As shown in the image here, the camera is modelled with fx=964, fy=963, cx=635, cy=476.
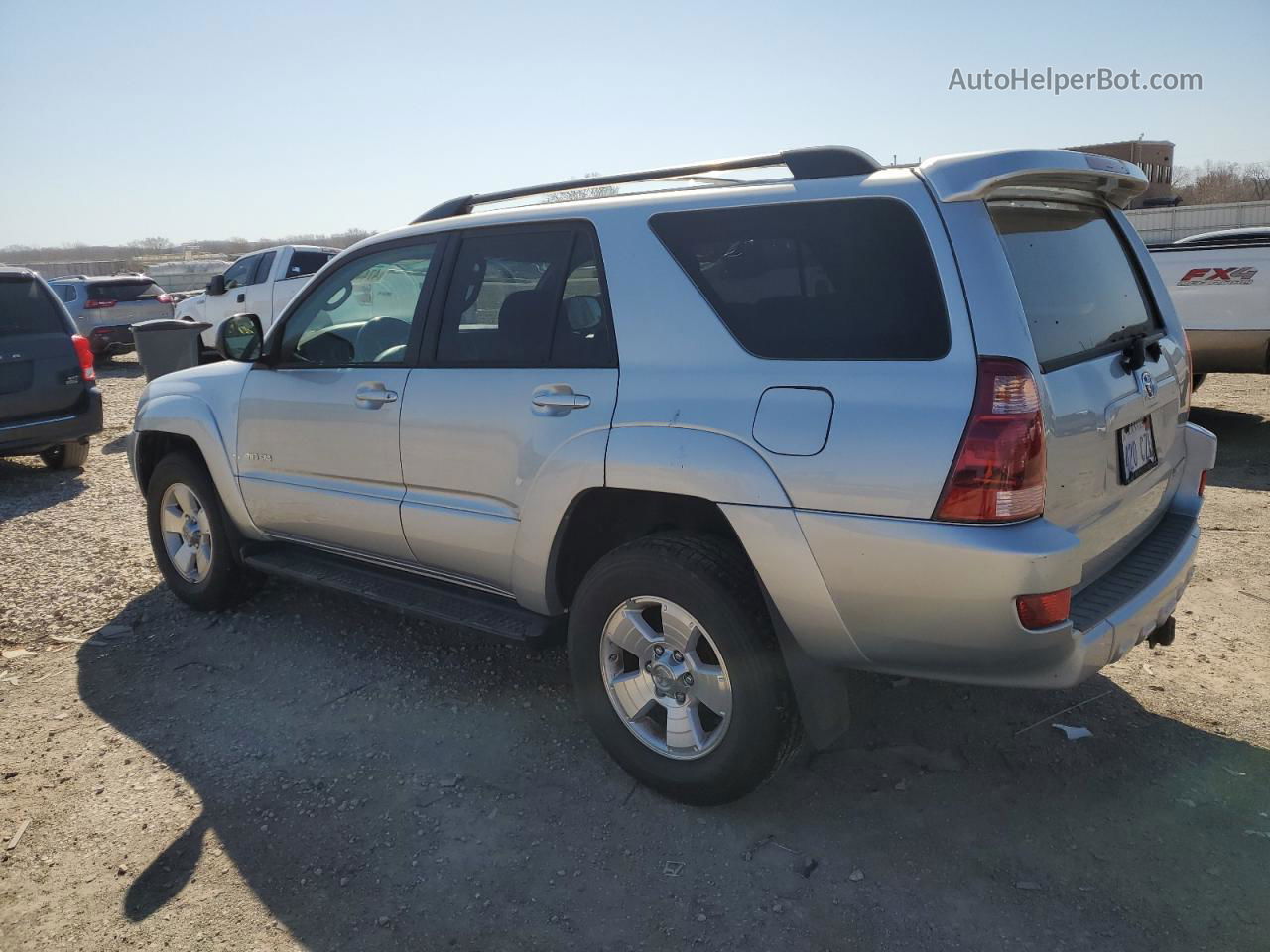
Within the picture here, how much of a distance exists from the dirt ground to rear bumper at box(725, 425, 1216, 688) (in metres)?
0.64

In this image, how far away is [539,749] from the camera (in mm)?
3602

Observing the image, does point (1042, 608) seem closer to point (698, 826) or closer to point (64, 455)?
point (698, 826)

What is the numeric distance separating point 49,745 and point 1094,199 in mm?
4412

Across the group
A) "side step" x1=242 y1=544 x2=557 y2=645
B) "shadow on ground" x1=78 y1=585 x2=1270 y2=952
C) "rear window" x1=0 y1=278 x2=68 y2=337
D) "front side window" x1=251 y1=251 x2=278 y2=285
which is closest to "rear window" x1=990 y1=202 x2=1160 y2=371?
"shadow on ground" x1=78 y1=585 x2=1270 y2=952

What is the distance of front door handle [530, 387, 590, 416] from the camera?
323cm

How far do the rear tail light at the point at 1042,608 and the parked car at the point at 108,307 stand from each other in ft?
59.3

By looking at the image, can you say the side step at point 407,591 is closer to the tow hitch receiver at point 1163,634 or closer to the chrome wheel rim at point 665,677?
the chrome wheel rim at point 665,677

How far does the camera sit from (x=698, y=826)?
310cm

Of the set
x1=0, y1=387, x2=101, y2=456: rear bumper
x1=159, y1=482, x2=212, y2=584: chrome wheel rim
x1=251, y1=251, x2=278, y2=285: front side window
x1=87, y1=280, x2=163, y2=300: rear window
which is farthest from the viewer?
x1=87, y1=280, x2=163, y2=300: rear window

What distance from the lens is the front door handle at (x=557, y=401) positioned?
3.23 metres

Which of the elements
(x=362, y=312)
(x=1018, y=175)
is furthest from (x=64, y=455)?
(x=1018, y=175)

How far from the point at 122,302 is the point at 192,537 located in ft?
50.0

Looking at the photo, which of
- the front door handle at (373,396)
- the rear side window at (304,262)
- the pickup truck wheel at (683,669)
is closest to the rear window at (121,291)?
the rear side window at (304,262)

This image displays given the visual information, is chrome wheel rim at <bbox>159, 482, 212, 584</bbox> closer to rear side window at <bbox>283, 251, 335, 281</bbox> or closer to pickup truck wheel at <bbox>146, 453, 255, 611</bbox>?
pickup truck wheel at <bbox>146, 453, 255, 611</bbox>
